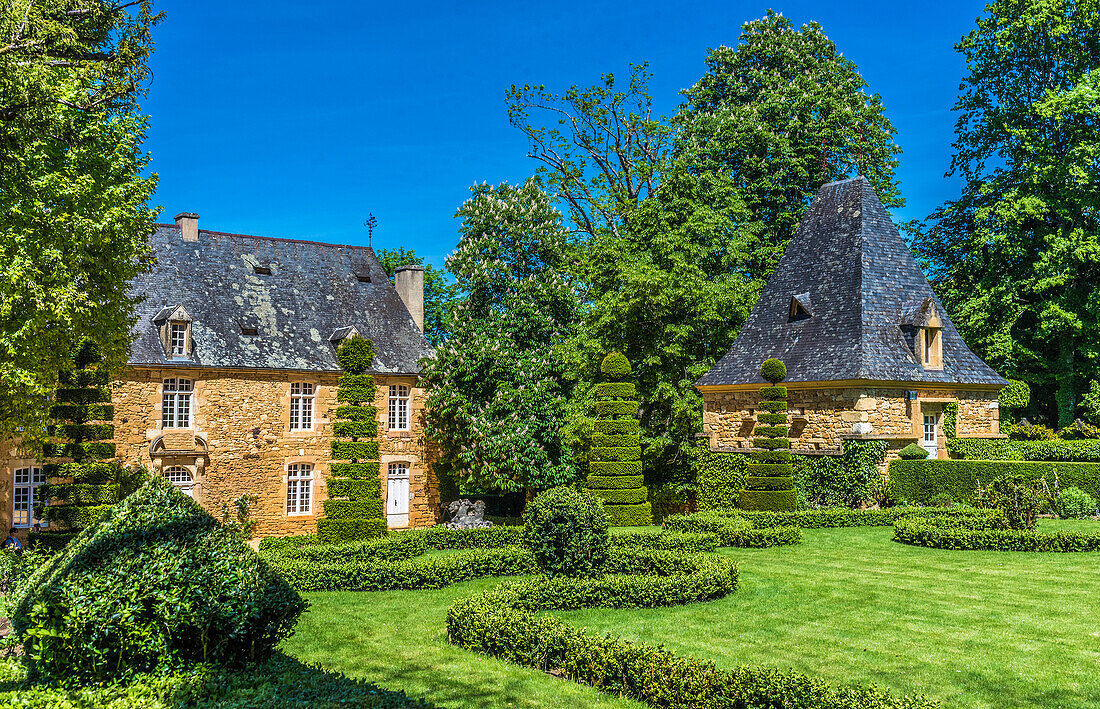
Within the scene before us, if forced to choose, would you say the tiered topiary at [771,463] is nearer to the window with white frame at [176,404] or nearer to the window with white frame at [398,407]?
the window with white frame at [398,407]

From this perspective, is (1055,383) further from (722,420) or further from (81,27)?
(81,27)

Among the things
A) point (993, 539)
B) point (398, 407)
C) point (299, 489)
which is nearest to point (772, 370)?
point (993, 539)

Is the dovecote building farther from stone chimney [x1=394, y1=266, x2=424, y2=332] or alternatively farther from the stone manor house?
stone chimney [x1=394, y1=266, x2=424, y2=332]

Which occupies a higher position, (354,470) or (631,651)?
(354,470)

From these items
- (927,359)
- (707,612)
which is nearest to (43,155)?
(707,612)

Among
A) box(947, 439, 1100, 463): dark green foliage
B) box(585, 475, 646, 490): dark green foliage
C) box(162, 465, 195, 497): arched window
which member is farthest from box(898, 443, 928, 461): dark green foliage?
box(162, 465, 195, 497): arched window

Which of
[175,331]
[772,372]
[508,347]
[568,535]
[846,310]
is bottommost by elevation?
[568,535]

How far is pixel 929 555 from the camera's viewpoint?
18.0 meters

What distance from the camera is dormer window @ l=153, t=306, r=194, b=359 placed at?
30.3m

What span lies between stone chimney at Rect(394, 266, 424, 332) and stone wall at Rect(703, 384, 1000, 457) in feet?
48.3

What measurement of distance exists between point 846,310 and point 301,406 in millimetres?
20452

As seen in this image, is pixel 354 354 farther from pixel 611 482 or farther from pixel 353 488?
pixel 611 482

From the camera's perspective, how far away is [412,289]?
38.7 meters

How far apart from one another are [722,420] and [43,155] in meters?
23.2
